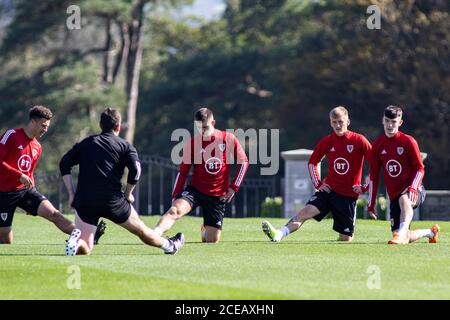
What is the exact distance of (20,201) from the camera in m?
16.5

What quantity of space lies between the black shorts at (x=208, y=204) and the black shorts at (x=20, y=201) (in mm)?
2040

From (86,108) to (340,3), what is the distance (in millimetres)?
11469

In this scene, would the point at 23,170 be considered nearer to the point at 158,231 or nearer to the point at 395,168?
the point at 158,231

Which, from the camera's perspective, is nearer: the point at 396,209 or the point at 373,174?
the point at 396,209

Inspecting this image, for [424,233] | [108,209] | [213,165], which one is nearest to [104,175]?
[108,209]

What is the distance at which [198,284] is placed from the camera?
37.3 feet

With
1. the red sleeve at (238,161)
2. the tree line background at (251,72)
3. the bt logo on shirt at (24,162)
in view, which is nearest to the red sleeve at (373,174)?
the red sleeve at (238,161)

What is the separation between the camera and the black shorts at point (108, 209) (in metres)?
13.7

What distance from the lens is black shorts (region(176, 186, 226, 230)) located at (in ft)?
55.1

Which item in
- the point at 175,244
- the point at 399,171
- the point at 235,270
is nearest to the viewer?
the point at 235,270

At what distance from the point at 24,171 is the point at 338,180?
4.56 meters

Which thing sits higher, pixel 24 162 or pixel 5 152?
pixel 5 152

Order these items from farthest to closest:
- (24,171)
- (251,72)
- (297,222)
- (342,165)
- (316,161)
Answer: (251,72) < (316,161) < (342,165) < (297,222) < (24,171)

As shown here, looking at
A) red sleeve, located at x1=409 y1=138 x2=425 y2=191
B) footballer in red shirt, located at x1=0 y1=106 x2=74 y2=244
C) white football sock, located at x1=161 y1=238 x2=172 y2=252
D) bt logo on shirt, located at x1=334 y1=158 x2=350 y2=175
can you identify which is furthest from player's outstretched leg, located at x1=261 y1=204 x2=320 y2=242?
footballer in red shirt, located at x1=0 y1=106 x2=74 y2=244
